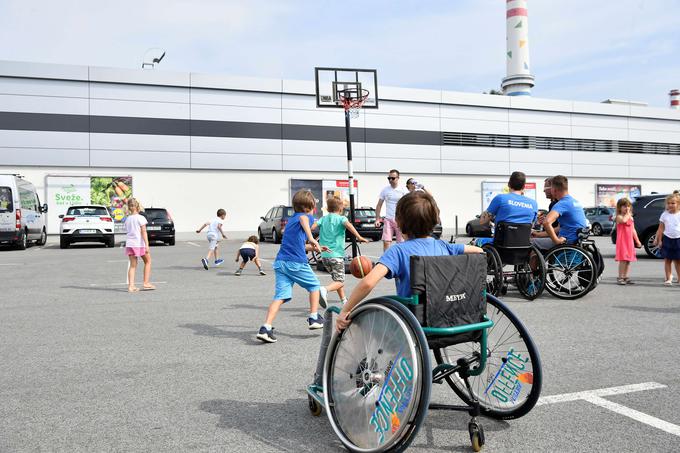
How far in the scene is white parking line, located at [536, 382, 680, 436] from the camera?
128 inches

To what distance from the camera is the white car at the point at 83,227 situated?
2039 centimetres

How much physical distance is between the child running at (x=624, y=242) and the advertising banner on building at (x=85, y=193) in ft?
83.3

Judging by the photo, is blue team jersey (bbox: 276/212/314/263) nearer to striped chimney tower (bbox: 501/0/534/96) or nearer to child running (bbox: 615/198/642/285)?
child running (bbox: 615/198/642/285)

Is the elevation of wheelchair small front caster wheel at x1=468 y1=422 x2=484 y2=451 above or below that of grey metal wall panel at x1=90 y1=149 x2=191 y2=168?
below

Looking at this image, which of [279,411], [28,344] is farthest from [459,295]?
[28,344]

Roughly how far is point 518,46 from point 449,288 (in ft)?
171

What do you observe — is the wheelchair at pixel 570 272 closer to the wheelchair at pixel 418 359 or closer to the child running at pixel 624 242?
the child running at pixel 624 242

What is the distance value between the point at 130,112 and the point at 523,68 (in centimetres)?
3433

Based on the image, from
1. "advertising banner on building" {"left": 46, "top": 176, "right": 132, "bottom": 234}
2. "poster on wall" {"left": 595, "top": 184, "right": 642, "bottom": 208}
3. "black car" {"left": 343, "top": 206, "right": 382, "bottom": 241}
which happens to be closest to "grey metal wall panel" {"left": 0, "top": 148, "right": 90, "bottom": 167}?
"advertising banner on building" {"left": 46, "top": 176, "right": 132, "bottom": 234}

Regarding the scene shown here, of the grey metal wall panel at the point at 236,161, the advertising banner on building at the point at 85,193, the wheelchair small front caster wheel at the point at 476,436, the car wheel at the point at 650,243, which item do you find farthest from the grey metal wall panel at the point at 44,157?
the wheelchair small front caster wheel at the point at 476,436

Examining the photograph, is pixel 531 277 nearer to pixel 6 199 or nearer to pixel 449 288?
pixel 449 288

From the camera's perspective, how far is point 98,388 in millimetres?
4082

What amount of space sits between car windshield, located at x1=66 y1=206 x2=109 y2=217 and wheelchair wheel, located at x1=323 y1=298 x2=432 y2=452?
19.8 meters

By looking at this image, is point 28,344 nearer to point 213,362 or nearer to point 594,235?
point 213,362
